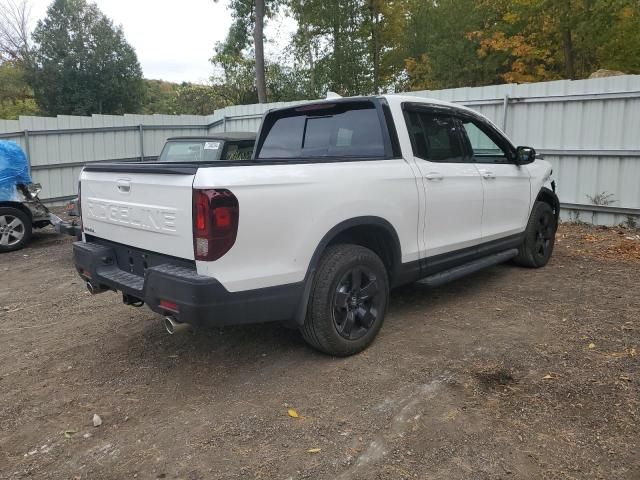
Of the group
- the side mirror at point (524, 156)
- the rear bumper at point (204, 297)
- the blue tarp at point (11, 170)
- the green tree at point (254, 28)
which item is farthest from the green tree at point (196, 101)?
the rear bumper at point (204, 297)

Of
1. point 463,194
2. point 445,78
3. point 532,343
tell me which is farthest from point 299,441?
point 445,78

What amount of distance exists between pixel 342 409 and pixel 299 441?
40 centimetres

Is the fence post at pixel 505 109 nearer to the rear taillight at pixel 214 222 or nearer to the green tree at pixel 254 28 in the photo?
the rear taillight at pixel 214 222

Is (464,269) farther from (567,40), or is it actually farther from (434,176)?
(567,40)

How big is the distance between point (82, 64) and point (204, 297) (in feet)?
108

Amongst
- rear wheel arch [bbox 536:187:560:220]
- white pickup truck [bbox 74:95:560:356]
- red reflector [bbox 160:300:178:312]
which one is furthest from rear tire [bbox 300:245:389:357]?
rear wheel arch [bbox 536:187:560:220]

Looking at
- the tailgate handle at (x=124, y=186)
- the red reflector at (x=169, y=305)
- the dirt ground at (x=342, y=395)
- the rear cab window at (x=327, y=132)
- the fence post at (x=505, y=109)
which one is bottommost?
the dirt ground at (x=342, y=395)

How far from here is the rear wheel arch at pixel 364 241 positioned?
11.5ft

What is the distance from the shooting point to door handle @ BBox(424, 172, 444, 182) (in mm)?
4328

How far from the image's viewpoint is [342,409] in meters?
3.20

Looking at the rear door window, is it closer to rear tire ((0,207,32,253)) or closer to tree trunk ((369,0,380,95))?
rear tire ((0,207,32,253))

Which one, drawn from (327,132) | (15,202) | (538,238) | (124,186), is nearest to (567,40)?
(538,238)

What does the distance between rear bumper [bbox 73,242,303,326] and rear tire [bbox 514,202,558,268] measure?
3.59 metres

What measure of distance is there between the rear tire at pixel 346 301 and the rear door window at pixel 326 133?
3.08 feet
